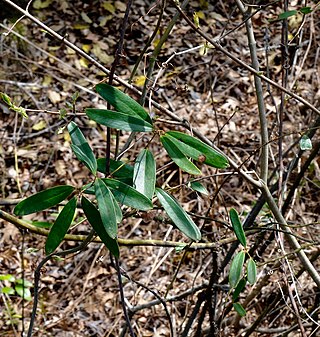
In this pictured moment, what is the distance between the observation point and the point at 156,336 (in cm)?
287

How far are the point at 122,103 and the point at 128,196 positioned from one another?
0.54 feet

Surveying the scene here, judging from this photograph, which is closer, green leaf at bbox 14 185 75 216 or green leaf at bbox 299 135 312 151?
green leaf at bbox 14 185 75 216

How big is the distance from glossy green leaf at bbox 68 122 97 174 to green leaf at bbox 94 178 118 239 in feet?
0.17

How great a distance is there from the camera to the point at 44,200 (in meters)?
0.95

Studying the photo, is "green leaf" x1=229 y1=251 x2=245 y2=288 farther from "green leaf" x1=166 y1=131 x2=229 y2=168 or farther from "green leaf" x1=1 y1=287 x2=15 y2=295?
"green leaf" x1=1 y1=287 x2=15 y2=295

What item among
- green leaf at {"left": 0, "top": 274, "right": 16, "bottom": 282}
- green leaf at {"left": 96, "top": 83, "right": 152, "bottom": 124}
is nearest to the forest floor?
green leaf at {"left": 0, "top": 274, "right": 16, "bottom": 282}

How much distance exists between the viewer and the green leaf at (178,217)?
955 mm

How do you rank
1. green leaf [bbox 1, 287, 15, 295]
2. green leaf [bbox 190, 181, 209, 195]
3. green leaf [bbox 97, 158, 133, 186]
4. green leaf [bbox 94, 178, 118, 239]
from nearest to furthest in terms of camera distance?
green leaf [bbox 94, 178, 118, 239] < green leaf [bbox 97, 158, 133, 186] < green leaf [bbox 190, 181, 209, 195] < green leaf [bbox 1, 287, 15, 295]

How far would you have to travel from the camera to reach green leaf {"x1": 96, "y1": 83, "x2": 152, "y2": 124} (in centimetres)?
97

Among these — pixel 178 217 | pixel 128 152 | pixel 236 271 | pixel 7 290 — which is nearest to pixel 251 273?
pixel 236 271

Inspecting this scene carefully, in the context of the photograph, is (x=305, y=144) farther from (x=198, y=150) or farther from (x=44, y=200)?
(x=44, y=200)

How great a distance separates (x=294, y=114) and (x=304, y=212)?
0.81 m

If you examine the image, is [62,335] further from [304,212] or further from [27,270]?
[304,212]

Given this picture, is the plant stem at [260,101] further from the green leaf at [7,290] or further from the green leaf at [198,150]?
the green leaf at [7,290]
